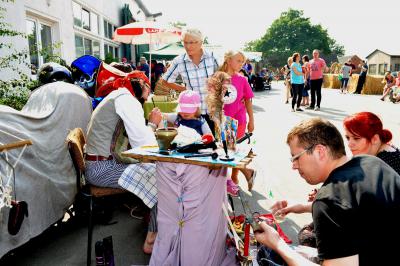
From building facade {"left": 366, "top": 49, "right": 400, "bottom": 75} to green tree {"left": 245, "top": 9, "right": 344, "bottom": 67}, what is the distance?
35339 mm

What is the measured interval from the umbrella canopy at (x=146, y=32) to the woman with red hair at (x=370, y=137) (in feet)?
24.1

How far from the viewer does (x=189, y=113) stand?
3.06 metres

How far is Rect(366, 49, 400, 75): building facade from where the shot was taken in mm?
36281

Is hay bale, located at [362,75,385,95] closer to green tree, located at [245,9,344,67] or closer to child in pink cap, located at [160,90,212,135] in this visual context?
child in pink cap, located at [160,90,212,135]

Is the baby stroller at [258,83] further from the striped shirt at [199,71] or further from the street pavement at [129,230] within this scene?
the striped shirt at [199,71]

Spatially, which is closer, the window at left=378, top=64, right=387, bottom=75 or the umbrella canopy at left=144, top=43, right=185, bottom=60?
the umbrella canopy at left=144, top=43, right=185, bottom=60

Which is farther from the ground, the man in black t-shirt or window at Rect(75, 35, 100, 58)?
window at Rect(75, 35, 100, 58)

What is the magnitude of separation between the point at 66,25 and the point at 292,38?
8113 cm

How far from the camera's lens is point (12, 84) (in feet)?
14.1

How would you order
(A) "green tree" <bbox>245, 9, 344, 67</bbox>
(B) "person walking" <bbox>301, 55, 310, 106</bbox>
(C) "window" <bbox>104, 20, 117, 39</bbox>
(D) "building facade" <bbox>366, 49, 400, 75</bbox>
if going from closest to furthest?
(B) "person walking" <bbox>301, 55, 310, 106</bbox>, (C) "window" <bbox>104, 20, 117, 39</bbox>, (D) "building facade" <bbox>366, 49, 400, 75</bbox>, (A) "green tree" <bbox>245, 9, 344, 67</bbox>

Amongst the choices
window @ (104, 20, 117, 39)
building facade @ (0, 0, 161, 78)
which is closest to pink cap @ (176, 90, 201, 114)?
building facade @ (0, 0, 161, 78)

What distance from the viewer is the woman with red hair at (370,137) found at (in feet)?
7.63

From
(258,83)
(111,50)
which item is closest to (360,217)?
(111,50)

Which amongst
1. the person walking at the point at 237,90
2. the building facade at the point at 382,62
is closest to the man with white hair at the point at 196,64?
the person walking at the point at 237,90
